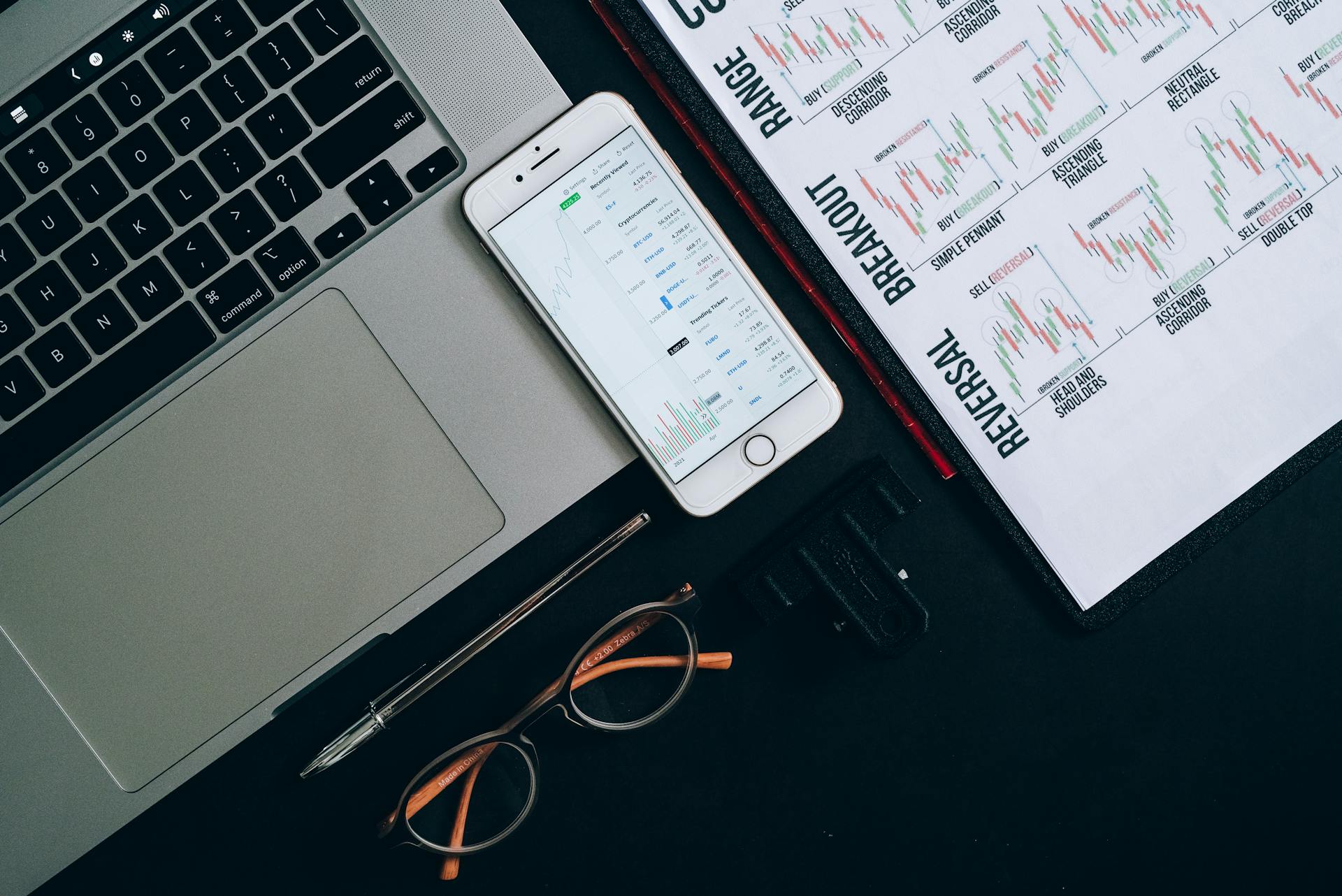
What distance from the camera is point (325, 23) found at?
1.75 feet

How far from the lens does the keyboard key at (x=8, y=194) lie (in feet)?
1.78

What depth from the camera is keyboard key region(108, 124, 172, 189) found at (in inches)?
21.2

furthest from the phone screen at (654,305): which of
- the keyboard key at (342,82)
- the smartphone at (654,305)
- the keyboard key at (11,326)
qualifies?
the keyboard key at (11,326)

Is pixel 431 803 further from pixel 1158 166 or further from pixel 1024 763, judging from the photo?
pixel 1158 166

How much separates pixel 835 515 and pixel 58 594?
1.85 feet

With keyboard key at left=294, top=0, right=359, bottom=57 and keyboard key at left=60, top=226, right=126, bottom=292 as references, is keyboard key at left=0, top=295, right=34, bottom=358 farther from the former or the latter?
keyboard key at left=294, top=0, right=359, bottom=57

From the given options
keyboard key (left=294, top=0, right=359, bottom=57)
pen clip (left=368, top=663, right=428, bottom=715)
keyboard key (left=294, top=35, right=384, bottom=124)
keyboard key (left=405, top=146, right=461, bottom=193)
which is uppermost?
keyboard key (left=294, top=0, right=359, bottom=57)

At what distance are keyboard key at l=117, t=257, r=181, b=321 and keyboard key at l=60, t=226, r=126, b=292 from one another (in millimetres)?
14

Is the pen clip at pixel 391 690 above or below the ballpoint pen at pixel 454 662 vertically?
above

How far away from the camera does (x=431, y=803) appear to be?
0.65 meters

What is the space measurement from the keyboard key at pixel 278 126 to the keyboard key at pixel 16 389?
221mm

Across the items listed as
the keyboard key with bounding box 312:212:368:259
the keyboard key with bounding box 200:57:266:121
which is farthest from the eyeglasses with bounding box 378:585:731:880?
the keyboard key with bounding box 200:57:266:121

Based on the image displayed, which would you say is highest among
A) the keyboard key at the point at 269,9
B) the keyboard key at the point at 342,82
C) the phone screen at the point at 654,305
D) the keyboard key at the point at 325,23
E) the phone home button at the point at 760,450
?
the keyboard key at the point at 269,9

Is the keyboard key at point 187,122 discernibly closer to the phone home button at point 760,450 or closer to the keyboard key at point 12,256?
the keyboard key at point 12,256
